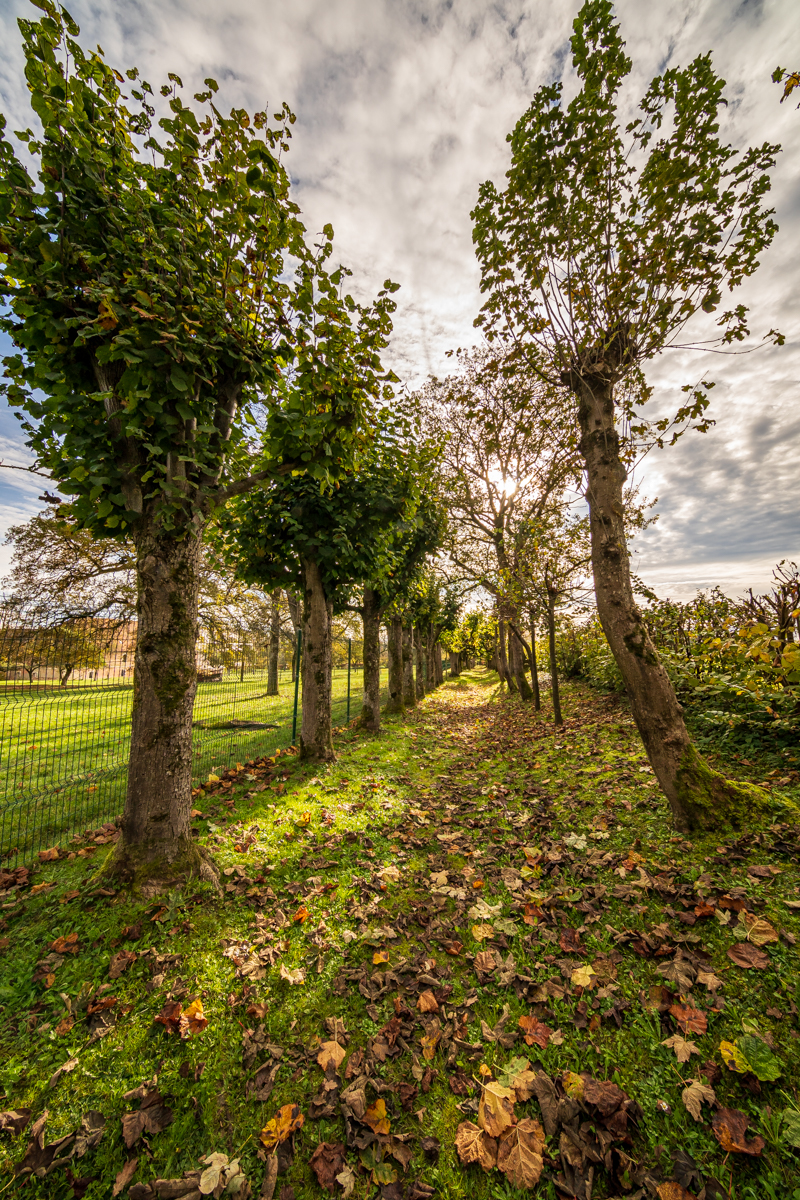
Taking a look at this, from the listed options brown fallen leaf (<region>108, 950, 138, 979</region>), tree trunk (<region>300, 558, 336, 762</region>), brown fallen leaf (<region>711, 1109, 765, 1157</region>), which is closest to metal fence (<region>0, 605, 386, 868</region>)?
tree trunk (<region>300, 558, 336, 762</region>)

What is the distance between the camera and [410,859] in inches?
193

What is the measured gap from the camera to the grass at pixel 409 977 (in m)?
2.23

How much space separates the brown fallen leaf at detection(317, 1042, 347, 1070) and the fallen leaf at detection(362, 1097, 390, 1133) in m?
0.33

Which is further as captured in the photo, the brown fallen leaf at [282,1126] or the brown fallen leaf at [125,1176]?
the brown fallen leaf at [282,1126]

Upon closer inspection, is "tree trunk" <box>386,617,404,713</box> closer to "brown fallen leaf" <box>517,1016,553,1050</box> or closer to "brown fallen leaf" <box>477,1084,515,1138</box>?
"brown fallen leaf" <box>517,1016,553,1050</box>

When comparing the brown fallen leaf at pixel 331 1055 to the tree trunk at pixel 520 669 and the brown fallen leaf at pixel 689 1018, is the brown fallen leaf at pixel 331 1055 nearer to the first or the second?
the brown fallen leaf at pixel 689 1018

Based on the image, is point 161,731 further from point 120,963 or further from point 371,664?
point 371,664

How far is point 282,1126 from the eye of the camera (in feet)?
7.61

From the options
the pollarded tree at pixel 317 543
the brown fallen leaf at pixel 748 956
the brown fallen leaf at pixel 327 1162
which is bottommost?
the brown fallen leaf at pixel 327 1162

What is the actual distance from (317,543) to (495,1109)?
7.33 m

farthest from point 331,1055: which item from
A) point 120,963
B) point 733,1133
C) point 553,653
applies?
point 553,653

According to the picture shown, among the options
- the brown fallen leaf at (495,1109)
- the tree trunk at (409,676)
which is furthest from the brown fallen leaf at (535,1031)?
the tree trunk at (409,676)

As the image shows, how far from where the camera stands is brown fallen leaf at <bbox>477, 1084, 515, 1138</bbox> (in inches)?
90.0

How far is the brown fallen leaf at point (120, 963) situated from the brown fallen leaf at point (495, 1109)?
2647mm
